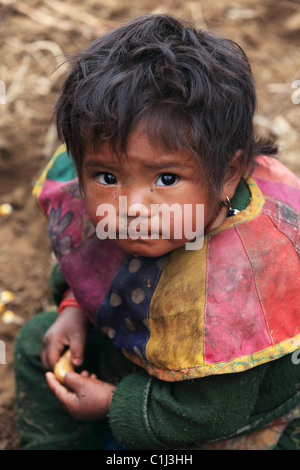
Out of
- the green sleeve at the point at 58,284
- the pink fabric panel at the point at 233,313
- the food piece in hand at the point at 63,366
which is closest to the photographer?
the pink fabric panel at the point at 233,313

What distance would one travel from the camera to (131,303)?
4.59 ft

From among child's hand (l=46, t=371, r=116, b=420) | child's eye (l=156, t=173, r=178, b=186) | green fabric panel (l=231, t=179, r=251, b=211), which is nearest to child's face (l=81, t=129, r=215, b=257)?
child's eye (l=156, t=173, r=178, b=186)

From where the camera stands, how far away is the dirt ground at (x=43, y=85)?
2.37 meters

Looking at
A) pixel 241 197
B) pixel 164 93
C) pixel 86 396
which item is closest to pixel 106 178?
pixel 164 93

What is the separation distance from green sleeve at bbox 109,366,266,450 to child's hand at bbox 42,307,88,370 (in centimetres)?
26

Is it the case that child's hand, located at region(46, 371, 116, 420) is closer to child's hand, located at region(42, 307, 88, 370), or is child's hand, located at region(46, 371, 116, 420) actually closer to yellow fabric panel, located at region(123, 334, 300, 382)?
child's hand, located at region(42, 307, 88, 370)

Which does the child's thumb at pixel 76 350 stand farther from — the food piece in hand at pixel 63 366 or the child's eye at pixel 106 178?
the child's eye at pixel 106 178

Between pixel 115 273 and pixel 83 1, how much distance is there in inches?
89.7

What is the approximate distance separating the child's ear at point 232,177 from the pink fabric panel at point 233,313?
0.12 metres

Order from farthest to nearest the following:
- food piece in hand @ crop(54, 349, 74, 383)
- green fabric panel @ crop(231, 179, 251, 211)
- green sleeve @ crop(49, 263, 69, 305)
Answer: green sleeve @ crop(49, 263, 69, 305) < food piece in hand @ crop(54, 349, 74, 383) < green fabric panel @ crop(231, 179, 251, 211)

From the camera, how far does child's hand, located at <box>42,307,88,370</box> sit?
1.66 m

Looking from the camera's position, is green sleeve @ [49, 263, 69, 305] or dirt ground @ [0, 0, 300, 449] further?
dirt ground @ [0, 0, 300, 449]

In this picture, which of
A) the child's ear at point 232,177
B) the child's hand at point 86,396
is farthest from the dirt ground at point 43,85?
the child's ear at point 232,177

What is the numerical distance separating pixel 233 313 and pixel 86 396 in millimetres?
483
